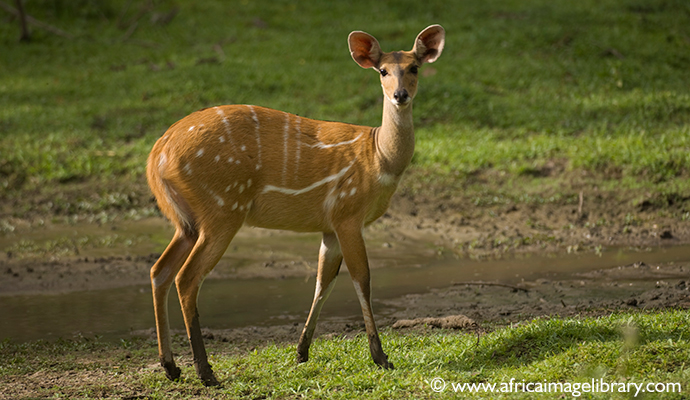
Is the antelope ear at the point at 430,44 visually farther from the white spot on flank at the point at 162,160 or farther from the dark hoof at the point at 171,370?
the dark hoof at the point at 171,370

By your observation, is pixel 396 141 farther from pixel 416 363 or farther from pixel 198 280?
pixel 198 280

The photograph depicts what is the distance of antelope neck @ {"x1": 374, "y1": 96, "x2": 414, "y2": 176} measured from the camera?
4.70 m

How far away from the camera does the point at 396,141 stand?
4.71 metres

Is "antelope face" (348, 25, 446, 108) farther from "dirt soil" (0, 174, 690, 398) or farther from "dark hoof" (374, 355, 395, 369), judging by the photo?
"dirt soil" (0, 174, 690, 398)

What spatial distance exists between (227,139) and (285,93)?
7.74 meters

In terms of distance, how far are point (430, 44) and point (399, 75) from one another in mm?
609

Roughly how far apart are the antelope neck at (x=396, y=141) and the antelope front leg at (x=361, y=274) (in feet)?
1.59

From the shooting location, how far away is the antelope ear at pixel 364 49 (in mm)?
4895

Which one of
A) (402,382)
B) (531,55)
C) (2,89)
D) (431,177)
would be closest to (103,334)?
(402,382)

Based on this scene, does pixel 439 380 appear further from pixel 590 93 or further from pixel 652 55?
pixel 652 55

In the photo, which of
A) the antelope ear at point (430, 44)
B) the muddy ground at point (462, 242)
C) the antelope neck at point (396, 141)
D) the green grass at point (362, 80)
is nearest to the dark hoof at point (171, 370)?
the muddy ground at point (462, 242)

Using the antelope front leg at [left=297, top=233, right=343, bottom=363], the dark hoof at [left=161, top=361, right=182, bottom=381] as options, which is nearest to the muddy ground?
the antelope front leg at [left=297, top=233, right=343, bottom=363]

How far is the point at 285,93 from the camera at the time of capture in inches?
484

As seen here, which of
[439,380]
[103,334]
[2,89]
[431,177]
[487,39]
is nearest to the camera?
[439,380]
